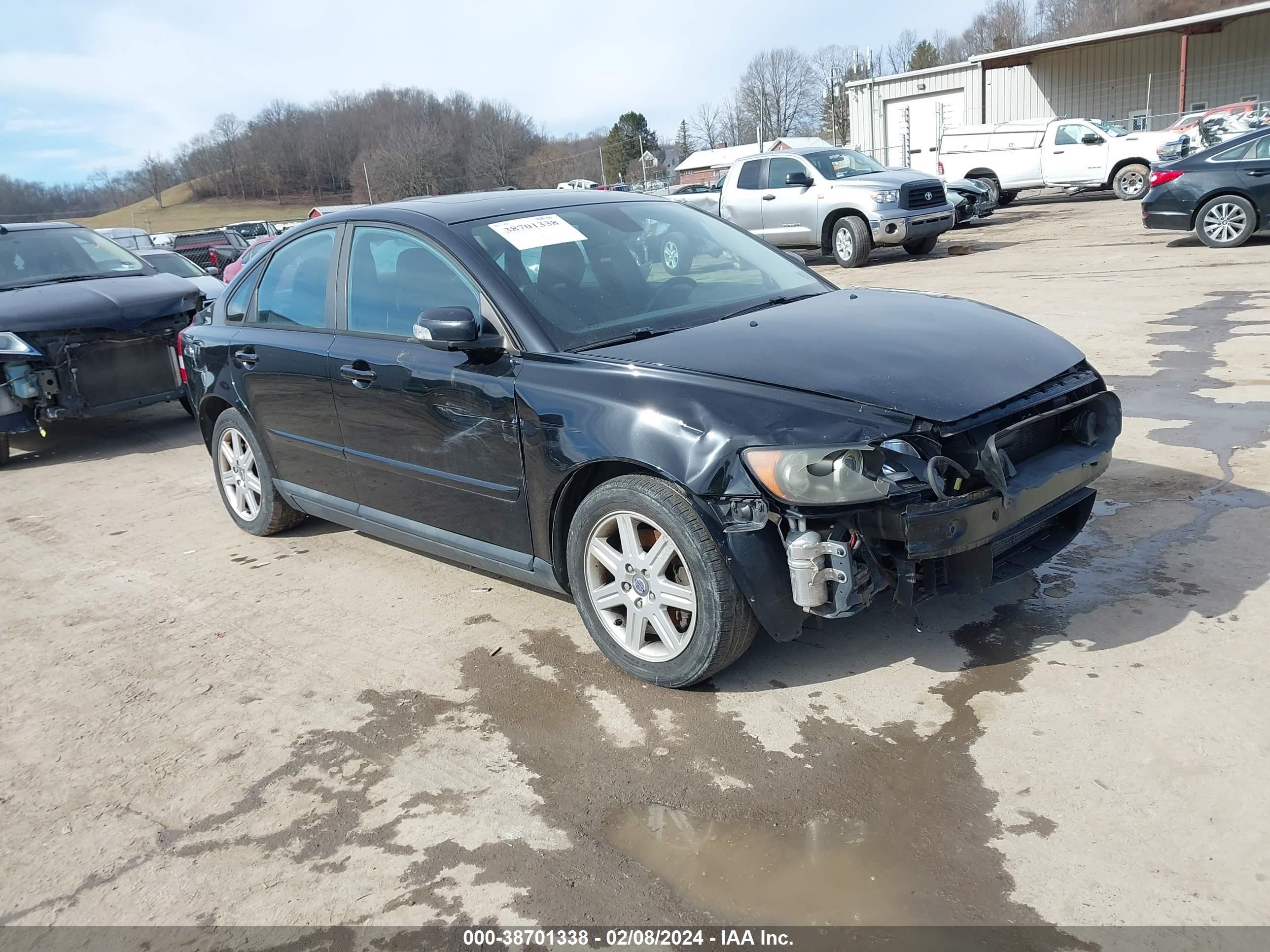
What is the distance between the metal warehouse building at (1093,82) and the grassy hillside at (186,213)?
210 feet

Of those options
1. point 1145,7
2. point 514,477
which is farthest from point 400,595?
point 1145,7

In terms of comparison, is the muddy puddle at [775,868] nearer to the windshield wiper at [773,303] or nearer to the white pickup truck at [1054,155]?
the windshield wiper at [773,303]

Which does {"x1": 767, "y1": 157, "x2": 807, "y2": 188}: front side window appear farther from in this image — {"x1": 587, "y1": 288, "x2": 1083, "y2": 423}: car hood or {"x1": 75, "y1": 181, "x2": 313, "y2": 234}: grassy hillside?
{"x1": 75, "y1": 181, "x2": 313, "y2": 234}: grassy hillside

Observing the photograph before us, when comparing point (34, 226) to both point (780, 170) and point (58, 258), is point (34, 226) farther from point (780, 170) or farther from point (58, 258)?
point (780, 170)

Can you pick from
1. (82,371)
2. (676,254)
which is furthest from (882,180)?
(676,254)

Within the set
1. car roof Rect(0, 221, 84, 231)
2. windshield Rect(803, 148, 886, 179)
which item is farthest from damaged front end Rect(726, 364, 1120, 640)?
windshield Rect(803, 148, 886, 179)

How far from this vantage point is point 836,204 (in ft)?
53.0

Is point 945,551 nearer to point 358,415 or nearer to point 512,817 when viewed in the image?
point 512,817

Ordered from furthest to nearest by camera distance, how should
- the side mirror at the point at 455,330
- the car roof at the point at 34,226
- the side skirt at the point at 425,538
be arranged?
the car roof at the point at 34,226
the side skirt at the point at 425,538
the side mirror at the point at 455,330

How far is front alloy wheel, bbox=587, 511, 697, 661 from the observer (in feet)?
10.8

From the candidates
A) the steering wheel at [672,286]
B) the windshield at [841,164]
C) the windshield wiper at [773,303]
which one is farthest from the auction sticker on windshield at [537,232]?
the windshield at [841,164]

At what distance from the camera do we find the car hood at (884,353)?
3170 millimetres

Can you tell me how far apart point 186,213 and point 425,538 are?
123 m

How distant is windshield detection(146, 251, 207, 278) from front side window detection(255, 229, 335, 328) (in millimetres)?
8598
